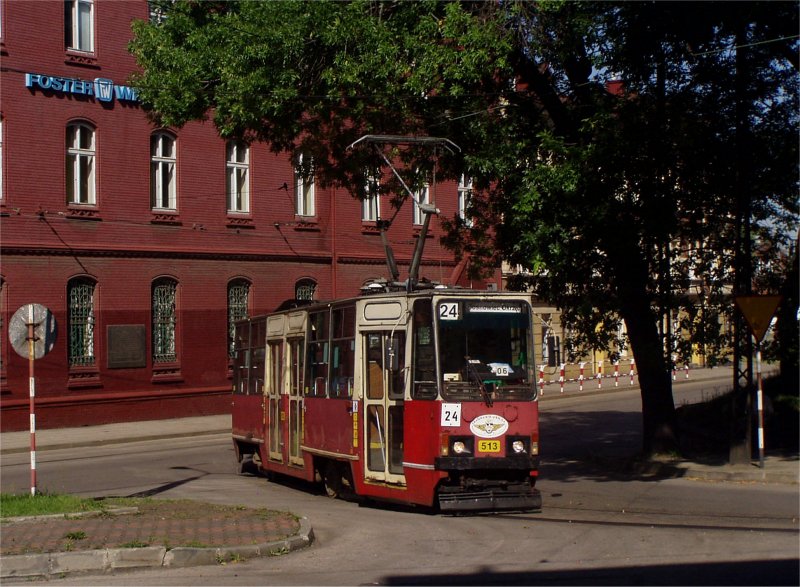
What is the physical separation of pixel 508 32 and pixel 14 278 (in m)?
18.2

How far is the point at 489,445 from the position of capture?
509 inches

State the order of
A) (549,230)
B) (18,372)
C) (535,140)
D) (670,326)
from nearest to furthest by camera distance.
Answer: (549,230), (535,140), (670,326), (18,372)

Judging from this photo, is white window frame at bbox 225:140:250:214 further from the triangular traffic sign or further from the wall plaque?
the triangular traffic sign

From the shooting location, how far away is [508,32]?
51.8ft

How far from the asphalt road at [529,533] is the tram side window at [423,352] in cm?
164

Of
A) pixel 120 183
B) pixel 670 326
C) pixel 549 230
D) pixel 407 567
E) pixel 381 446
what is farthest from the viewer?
pixel 120 183

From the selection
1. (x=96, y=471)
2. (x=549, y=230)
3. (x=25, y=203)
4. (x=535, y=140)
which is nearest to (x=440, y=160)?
(x=535, y=140)

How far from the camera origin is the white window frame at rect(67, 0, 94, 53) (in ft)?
99.5

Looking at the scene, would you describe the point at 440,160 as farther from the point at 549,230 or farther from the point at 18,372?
the point at 18,372

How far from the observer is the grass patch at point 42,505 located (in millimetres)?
12516

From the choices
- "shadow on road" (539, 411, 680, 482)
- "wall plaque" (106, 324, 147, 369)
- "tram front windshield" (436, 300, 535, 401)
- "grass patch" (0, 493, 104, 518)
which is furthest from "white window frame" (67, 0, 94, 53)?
"tram front windshield" (436, 300, 535, 401)

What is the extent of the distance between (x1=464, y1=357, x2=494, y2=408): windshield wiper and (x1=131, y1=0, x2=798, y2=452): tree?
2.77m

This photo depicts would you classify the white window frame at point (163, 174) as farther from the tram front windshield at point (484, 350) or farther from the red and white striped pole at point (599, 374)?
the tram front windshield at point (484, 350)

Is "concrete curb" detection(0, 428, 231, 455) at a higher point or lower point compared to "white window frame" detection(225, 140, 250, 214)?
lower
